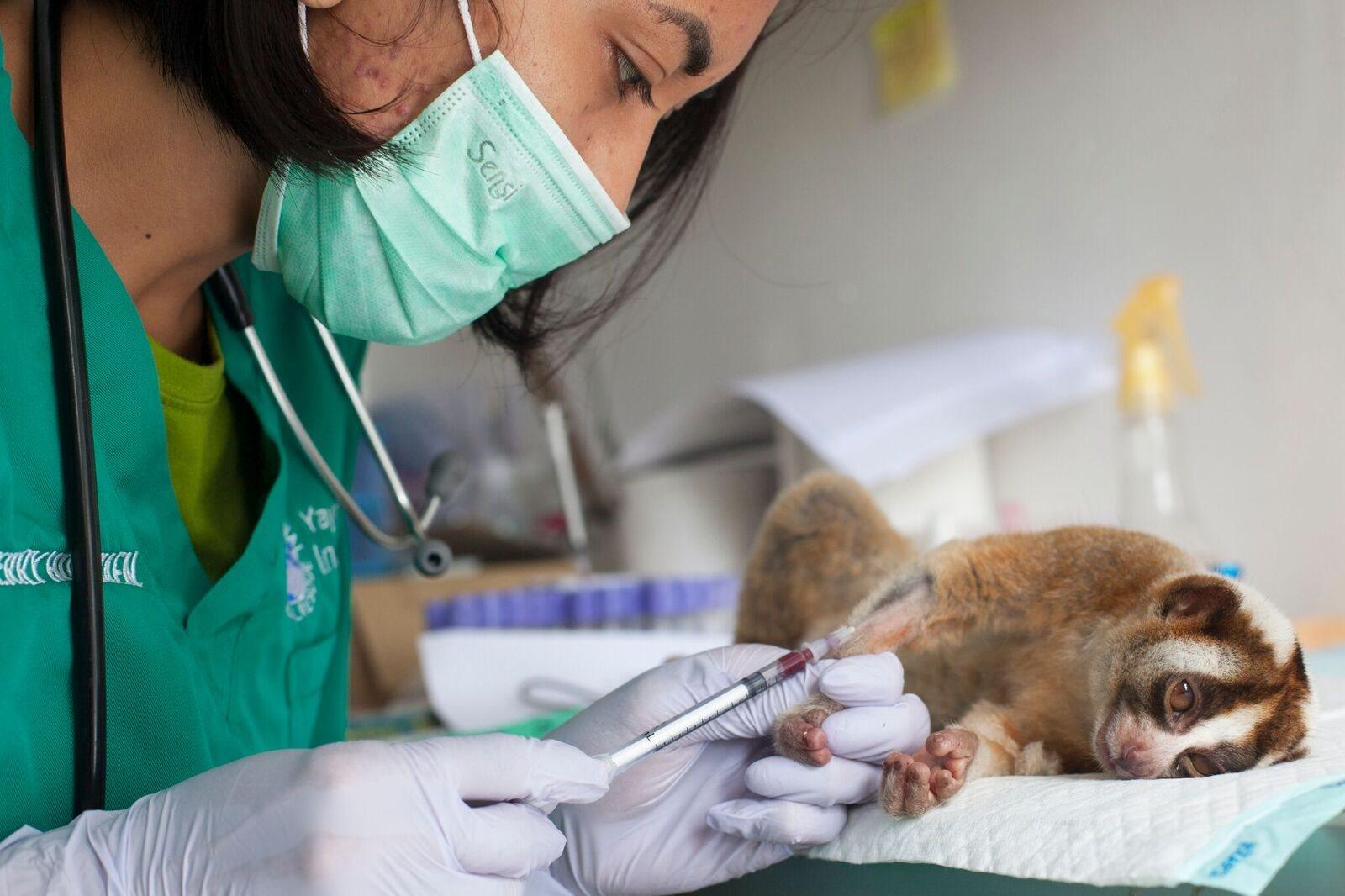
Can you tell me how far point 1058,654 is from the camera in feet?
3.04

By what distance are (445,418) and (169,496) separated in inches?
107

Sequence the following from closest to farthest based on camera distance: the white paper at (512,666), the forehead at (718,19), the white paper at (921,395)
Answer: the forehead at (718,19) < the white paper at (512,666) < the white paper at (921,395)

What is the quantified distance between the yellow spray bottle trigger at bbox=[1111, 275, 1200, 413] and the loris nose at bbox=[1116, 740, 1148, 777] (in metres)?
0.99

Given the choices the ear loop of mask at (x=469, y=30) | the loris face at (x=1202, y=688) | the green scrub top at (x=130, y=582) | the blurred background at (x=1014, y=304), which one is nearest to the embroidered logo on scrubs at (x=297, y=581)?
the green scrub top at (x=130, y=582)

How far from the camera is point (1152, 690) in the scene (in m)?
0.81

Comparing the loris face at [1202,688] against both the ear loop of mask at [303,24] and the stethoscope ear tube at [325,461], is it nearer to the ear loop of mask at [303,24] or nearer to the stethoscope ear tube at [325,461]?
the stethoscope ear tube at [325,461]

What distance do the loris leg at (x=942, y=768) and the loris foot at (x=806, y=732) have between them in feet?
0.16

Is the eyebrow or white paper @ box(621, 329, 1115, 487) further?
white paper @ box(621, 329, 1115, 487)

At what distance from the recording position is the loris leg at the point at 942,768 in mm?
722

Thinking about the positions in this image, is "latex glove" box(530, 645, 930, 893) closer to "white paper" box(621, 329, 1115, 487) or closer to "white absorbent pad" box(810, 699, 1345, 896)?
"white absorbent pad" box(810, 699, 1345, 896)

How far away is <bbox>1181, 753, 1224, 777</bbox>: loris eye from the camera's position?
0.78 meters

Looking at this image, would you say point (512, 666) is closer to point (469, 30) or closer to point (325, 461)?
point (325, 461)

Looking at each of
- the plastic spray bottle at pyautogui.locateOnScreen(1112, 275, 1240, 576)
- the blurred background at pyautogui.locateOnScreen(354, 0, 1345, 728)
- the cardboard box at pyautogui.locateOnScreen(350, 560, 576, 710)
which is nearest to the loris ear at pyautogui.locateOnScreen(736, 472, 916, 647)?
the blurred background at pyautogui.locateOnScreen(354, 0, 1345, 728)

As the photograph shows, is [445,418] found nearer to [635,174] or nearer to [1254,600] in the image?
[635,174]
